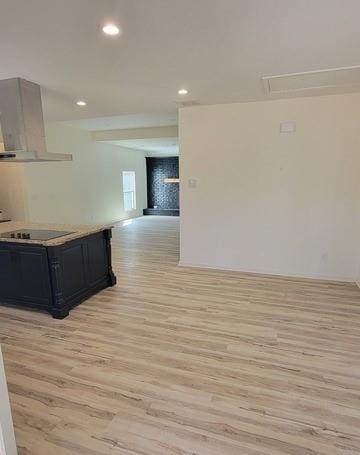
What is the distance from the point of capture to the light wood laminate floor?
5.24 ft

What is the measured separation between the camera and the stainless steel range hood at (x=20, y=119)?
10.2ft

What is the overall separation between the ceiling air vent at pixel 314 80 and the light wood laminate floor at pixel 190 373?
2565 millimetres

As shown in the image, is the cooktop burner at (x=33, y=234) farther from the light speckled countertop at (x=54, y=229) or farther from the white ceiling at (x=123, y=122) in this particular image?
the white ceiling at (x=123, y=122)

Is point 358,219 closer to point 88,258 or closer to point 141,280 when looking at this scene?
point 141,280

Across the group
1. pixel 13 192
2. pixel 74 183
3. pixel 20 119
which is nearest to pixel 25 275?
pixel 20 119

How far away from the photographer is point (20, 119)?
Answer: 3186mm

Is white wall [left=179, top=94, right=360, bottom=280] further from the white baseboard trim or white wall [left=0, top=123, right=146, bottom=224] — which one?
white wall [left=0, top=123, right=146, bottom=224]

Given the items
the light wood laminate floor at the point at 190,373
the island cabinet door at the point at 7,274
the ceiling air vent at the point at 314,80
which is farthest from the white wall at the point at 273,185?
the island cabinet door at the point at 7,274

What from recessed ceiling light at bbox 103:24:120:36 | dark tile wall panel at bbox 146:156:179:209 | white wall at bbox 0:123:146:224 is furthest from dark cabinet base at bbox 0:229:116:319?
dark tile wall panel at bbox 146:156:179:209

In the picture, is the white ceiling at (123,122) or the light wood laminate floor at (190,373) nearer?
the light wood laminate floor at (190,373)

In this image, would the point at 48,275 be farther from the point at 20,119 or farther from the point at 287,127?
the point at 287,127

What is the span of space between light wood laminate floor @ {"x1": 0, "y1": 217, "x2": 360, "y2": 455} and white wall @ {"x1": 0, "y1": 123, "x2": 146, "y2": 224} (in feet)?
10.8

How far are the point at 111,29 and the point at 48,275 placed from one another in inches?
93.4

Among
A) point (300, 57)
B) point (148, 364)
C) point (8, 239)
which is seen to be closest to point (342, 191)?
point (300, 57)
